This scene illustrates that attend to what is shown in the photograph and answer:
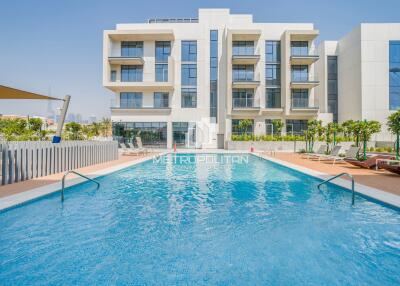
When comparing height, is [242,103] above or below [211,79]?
below

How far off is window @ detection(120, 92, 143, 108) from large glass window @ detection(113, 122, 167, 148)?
2179 mm

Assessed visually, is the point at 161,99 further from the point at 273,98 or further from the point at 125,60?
the point at 273,98

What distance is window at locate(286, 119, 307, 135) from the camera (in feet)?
105

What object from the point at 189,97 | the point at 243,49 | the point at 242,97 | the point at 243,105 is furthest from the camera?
the point at 189,97

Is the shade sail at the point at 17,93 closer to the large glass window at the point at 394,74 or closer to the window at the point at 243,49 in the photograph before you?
the window at the point at 243,49

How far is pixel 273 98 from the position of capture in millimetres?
32469

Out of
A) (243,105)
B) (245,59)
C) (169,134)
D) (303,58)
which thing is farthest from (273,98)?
(169,134)

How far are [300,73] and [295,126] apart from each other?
654cm

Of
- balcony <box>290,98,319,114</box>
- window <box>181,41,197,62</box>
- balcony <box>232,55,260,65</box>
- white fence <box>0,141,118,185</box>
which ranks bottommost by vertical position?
white fence <box>0,141,118,185</box>

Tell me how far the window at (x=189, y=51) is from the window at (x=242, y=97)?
21.3ft

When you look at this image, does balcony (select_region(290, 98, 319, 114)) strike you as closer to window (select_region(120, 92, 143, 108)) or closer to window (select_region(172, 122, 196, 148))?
window (select_region(172, 122, 196, 148))

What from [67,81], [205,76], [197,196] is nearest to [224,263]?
[197,196]

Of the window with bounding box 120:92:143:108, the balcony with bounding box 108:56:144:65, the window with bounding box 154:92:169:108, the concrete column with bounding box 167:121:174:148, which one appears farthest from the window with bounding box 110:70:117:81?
the concrete column with bounding box 167:121:174:148

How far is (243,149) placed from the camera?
2864 centimetres
